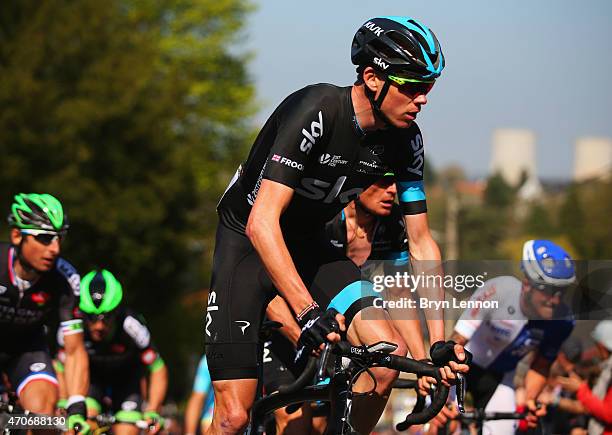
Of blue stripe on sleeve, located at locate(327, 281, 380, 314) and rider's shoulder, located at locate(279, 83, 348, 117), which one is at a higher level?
rider's shoulder, located at locate(279, 83, 348, 117)

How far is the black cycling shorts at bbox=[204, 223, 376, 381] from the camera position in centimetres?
688

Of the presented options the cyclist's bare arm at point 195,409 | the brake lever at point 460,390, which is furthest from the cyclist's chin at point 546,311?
the cyclist's bare arm at point 195,409

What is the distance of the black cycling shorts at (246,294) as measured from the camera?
688 centimetres

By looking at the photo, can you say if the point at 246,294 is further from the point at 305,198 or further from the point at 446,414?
the point at 446,414

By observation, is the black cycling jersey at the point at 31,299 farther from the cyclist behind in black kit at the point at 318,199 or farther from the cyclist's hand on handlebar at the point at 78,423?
the cyclist behind in black kit at the point at 318,199

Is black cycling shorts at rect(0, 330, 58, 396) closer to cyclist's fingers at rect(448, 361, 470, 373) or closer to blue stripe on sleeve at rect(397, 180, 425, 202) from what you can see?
blue stripe on sleeve at rect(397, 180, 425, 202)

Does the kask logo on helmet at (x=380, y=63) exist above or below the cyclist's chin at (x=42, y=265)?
above

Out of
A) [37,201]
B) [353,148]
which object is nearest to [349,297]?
[353,148]

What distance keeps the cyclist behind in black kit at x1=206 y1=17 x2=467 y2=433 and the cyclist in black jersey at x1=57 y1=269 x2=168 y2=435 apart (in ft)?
13.1

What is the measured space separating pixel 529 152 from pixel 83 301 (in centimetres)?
12572

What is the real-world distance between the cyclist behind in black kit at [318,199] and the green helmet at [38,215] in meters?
2.53

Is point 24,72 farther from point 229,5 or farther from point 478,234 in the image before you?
point 478,234

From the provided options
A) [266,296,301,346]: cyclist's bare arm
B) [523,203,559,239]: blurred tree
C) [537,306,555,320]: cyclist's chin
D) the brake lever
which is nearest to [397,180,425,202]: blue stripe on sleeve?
[266,296,301,346]: cyclist's bare arm

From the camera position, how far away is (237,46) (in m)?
53.1
